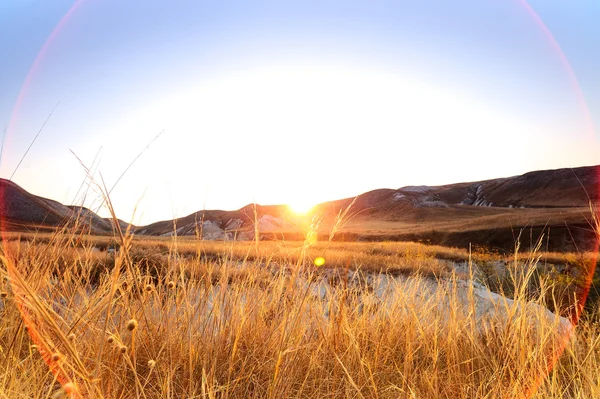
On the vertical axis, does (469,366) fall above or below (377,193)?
below

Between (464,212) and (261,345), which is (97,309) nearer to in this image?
(261,345)

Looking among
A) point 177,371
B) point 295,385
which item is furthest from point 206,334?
point 295,385

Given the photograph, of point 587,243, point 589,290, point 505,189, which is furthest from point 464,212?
point 589,290

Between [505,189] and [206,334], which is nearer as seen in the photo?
[206,334]

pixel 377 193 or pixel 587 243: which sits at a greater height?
pixel 377 193

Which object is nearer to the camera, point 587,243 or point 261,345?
point 261,345

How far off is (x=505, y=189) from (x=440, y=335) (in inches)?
3349

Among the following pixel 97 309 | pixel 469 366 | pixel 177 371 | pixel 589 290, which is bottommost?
pixel 589 290

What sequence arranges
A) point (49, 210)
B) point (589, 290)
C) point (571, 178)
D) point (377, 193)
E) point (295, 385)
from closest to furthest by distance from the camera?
point (295, 385)
point (49, 210)
point (589, 290)
point (571, 178)
point (377, 193)

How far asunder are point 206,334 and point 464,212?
6561cm

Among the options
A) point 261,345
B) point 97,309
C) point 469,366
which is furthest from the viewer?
point 469,366

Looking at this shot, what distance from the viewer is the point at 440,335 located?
3062mm

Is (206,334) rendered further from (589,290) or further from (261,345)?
(589,290)

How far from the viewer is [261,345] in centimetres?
221
